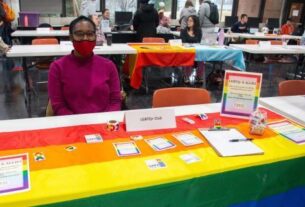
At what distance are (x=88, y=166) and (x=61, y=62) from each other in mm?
928

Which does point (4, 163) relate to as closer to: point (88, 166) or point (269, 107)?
point (88, 166)

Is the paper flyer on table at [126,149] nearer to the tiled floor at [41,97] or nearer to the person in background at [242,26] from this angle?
the tiled floor at [41,97]

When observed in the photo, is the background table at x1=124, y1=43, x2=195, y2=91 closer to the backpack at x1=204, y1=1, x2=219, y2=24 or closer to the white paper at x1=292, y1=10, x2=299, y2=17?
the backpack at x1=204, y1=1, x2=219, y2=24

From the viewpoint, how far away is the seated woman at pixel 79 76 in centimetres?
187

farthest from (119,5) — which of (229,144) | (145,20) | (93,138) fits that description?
(229,144)

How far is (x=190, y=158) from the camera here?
127 centimetres

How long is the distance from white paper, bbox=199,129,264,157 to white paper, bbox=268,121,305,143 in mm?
233

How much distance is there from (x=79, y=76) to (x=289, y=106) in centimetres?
138

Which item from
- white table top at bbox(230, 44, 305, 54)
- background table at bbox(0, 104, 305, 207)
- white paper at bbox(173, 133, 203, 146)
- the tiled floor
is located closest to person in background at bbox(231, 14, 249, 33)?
the tiled floor

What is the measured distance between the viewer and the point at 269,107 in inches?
77.4

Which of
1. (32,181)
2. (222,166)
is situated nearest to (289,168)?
(222,166)

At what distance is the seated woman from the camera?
1873 millimetres

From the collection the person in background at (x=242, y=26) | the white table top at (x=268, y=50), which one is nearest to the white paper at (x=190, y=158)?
the white table top at (x=268, y=50)

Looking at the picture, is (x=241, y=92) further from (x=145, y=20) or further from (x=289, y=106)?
(x=145, y=20)
